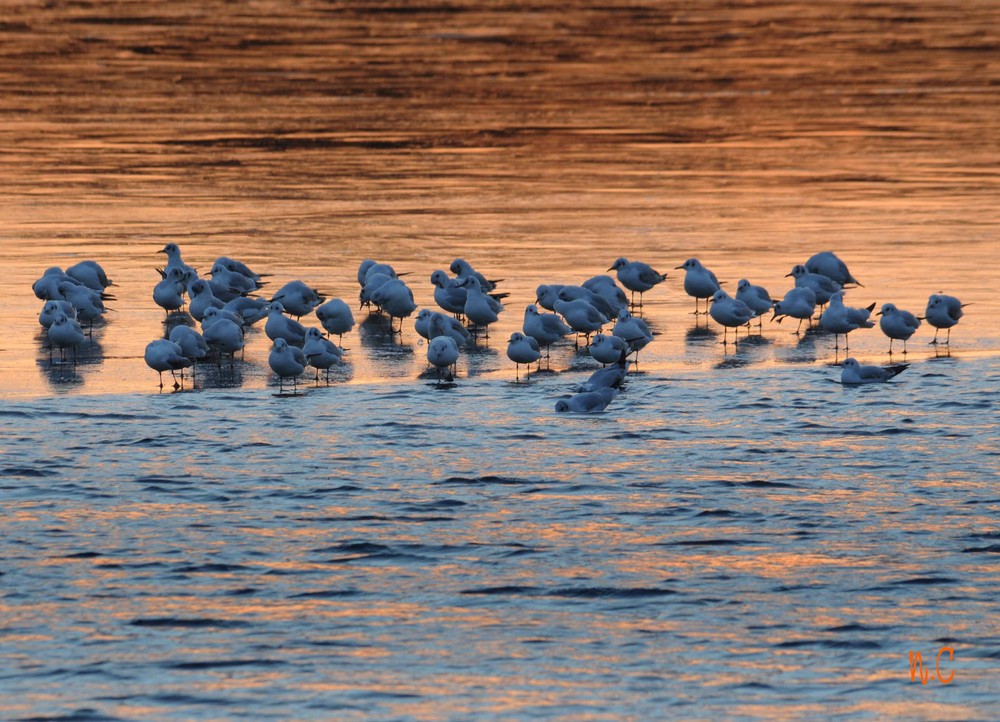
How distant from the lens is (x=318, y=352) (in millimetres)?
15641

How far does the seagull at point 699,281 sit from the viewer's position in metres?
18.7

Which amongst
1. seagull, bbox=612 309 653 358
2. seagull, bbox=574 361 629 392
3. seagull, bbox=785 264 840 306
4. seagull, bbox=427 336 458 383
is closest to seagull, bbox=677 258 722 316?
seagull, bbox=785 264 840 306

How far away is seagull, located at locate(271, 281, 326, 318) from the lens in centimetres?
1820

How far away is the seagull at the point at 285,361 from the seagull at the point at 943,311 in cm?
606

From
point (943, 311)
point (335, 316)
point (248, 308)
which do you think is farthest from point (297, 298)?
point (943, 311)

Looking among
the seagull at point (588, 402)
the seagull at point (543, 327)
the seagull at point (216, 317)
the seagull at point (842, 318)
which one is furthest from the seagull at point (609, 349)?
the seagull at point (216, 317)

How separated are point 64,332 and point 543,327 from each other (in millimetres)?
4417

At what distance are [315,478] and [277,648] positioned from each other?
10.8ft

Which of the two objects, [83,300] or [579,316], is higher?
[83,300]

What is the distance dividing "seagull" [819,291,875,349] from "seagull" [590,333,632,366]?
2179 millimetres

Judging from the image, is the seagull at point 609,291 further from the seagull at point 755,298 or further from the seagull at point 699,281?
the seagull at point 755,298

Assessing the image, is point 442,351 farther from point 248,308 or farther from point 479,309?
point 248,308

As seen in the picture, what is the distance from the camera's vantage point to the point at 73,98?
38.9 meters

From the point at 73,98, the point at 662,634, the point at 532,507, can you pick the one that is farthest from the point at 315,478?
the point at 73,98
